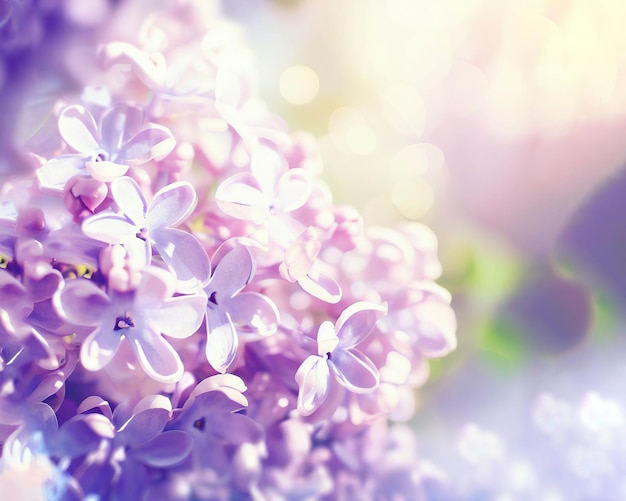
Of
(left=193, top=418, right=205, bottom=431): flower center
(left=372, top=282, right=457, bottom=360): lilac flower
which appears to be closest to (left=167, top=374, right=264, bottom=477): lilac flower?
(left=193, top=418, right=205, bottom=431): flower center

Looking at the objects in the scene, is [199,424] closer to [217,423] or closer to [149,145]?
[217,423]

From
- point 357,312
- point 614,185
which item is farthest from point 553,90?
point 357,312

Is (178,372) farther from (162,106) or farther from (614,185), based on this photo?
(614,185)

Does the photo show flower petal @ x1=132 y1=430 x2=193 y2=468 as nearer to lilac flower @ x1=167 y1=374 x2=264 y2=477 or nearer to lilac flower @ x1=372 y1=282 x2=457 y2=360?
lilac flower @ x1=167 y1=374 x2=264 y2=477

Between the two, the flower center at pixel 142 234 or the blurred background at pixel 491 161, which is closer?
the flower center at pixel 142 234

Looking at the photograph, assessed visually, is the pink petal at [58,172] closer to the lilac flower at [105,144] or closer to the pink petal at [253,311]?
the lilac flower at [105,144]

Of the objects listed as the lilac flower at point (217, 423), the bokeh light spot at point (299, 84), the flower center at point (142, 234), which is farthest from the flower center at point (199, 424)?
the bokeh light spot at point (299, 84)

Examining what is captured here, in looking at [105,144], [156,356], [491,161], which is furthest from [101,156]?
[491,161]
